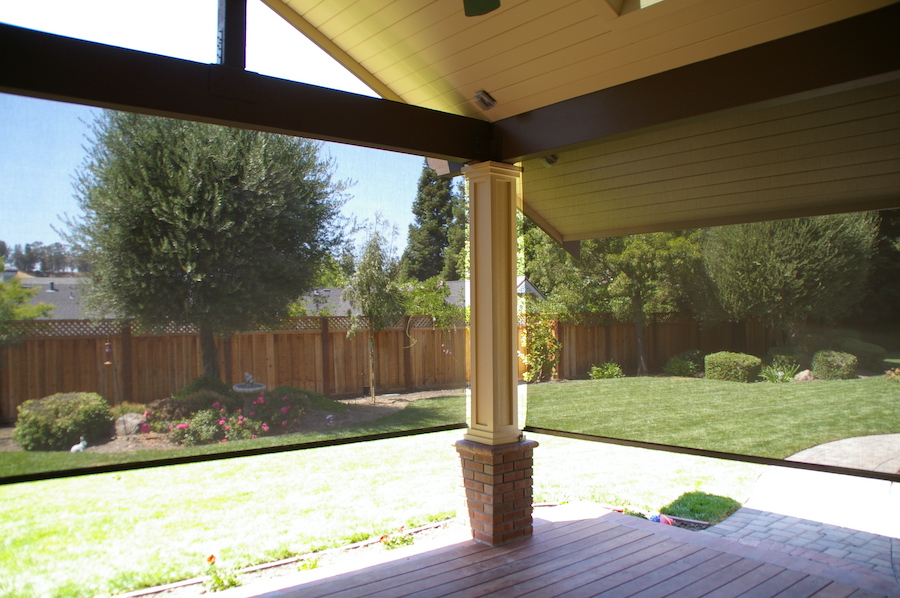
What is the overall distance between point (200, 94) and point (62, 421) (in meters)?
1.91

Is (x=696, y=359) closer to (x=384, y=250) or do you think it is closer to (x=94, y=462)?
(x=384, y=250)

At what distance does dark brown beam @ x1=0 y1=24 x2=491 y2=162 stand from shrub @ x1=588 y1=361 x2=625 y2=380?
8.09ft

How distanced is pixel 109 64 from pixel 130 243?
5.09 feet

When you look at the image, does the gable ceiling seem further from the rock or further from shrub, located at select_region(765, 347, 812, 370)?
the rock

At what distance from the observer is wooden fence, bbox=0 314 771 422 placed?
3186mm

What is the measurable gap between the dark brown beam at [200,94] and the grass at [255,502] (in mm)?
2444

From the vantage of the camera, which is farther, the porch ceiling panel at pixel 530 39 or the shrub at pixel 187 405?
the shrub at pixel 187 405

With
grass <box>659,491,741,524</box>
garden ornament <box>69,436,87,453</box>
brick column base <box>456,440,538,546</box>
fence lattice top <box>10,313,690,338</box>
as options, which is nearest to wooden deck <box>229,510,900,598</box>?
brick column base <box>456,440,538,546</box>

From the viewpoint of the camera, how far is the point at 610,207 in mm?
4676

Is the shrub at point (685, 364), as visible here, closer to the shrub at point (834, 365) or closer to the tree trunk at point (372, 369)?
the shrub at point (834, 365)

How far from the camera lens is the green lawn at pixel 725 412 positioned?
3703 millimetres

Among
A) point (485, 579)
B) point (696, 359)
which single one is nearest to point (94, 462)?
point (485, 579)

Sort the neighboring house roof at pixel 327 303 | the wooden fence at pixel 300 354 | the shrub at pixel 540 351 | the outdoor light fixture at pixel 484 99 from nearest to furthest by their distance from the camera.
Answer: the wooden fence at pixel 300 354
the outdoor light fixture at pixel 484 99
the neighboring house roof at pixel 327 303
the shrub at pixel 540 351

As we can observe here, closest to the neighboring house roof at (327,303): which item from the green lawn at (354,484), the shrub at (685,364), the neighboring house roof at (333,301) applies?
the neighboring house roof at (333,301)
